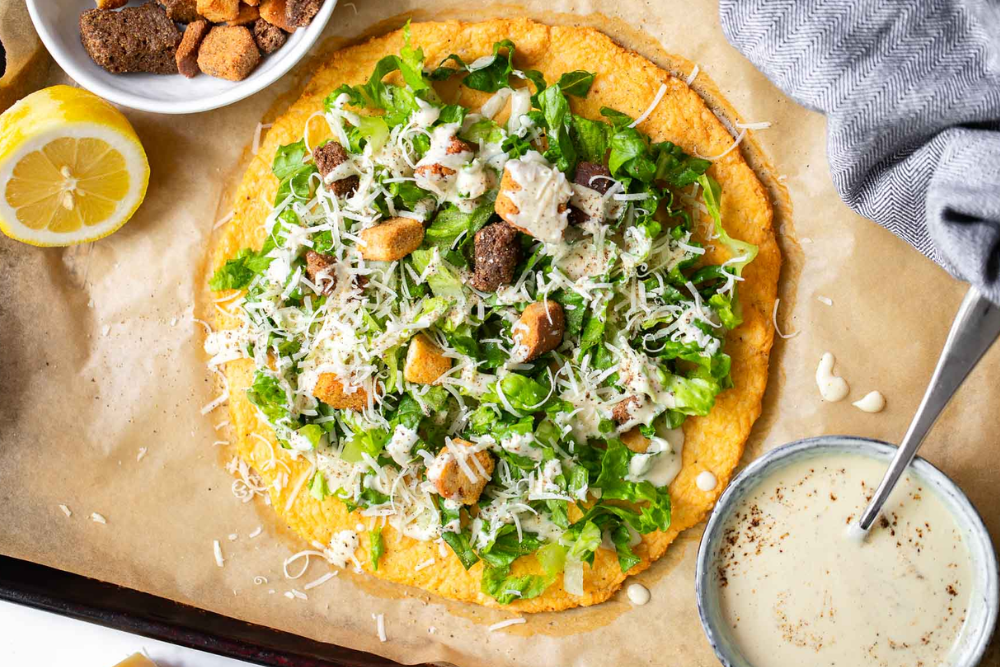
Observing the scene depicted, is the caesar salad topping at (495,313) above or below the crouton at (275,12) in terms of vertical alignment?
A: below

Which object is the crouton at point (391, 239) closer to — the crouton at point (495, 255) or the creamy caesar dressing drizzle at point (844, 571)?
the crouton at point (495, 255)

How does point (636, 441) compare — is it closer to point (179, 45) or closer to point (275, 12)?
point (275, 12)

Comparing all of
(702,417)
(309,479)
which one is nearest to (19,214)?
(309,479)

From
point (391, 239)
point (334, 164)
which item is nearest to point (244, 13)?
point (334, 164)

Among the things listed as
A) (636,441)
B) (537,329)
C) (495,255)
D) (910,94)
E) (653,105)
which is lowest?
(636,441)

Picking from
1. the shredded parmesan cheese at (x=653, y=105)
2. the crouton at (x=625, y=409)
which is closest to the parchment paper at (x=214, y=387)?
the shredded parmesan cheese at (x=653, y=105)

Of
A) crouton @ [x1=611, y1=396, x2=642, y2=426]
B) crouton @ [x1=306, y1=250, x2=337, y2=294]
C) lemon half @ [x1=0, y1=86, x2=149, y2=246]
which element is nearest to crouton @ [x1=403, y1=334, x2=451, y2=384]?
crouton @ [x1=306, y1=250, x2=337, y2=294]

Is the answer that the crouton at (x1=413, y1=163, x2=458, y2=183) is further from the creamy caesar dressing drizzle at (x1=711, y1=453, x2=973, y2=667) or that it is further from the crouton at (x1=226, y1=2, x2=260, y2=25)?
the creamy caesar dressing drizzle at (x1=711, y1=453, x2=973, y2=667)
